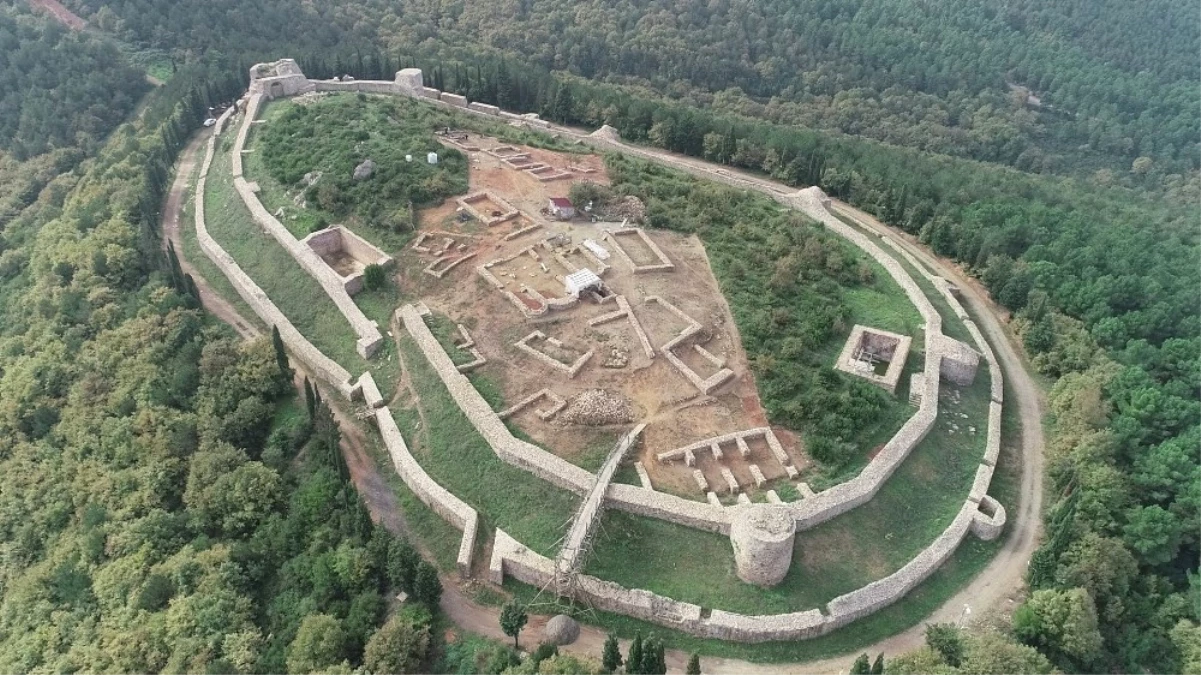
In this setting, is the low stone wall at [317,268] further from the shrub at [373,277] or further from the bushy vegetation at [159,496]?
the bushy vegetation at [159,496]

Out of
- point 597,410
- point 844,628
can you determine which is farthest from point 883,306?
point 844,628

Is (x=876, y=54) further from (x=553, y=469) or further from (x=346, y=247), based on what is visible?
(x=553, y=469)

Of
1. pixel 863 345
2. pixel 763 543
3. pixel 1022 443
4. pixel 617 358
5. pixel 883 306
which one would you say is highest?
pixel 763 543

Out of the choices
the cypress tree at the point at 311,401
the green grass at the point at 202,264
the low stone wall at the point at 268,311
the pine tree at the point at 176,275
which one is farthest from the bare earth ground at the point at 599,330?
the pine tree at the point at 176,275

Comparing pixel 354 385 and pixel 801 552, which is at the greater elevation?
pixel 801 552

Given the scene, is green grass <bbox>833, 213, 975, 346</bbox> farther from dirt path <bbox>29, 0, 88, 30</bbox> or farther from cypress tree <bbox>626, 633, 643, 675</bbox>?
dirt path <bbox>29, 0, 88, 30</bbox>
